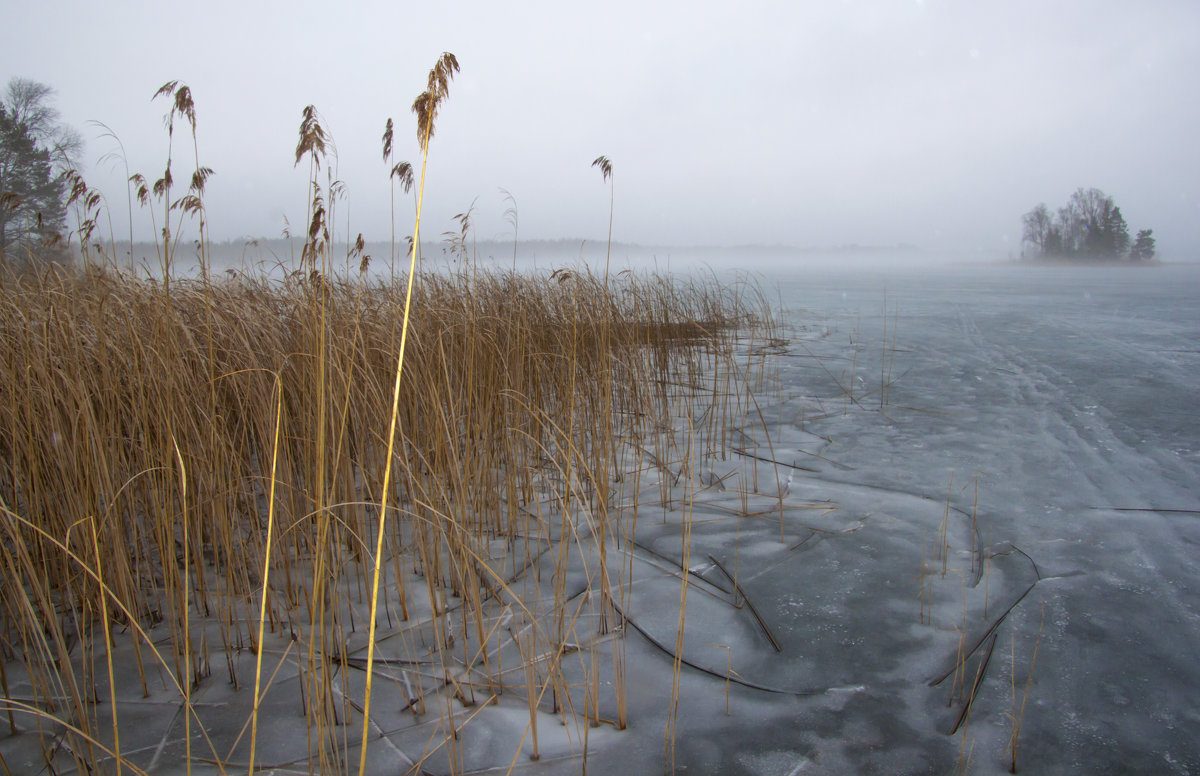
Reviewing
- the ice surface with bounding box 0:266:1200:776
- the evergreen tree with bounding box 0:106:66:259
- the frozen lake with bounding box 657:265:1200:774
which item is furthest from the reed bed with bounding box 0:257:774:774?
the evergreen tree with bounding box 0:106:66:259

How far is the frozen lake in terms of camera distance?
1.38m

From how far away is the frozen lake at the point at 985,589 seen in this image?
1.38 m

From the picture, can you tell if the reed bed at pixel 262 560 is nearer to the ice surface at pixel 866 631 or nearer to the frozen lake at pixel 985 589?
the ice surface at pixel 866 631

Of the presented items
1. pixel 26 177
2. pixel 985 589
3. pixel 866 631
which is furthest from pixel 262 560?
pixel 26 177

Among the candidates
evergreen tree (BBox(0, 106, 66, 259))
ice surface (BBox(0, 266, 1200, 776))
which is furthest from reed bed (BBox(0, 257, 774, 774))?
evergreen tree (BBox(0, 106, 66, 259))

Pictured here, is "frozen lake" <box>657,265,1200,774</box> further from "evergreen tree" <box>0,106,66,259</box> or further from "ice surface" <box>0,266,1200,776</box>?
"evergreen tree" <box>0,106,66,259</box>

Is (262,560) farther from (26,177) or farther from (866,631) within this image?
(26,177)

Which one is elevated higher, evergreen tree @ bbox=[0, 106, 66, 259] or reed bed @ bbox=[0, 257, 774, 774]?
evergreen tree @ bbox=[0, 106, 66, 259]

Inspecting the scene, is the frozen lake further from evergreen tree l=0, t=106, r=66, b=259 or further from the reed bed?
evergreen tree l=0, t=106, r=66, b=259

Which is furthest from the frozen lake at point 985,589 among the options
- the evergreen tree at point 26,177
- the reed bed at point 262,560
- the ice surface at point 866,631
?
the evergreen tree at point 26,177

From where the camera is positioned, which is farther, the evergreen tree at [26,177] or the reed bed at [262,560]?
the evergreen tree at [26,177]

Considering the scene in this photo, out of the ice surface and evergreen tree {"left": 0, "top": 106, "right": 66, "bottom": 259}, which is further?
evergreen tree {"left": 0, "top": 106, "right": 66, "bottom": 259}

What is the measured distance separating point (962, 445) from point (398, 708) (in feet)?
10.5

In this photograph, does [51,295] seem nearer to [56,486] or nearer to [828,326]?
[56,486]
